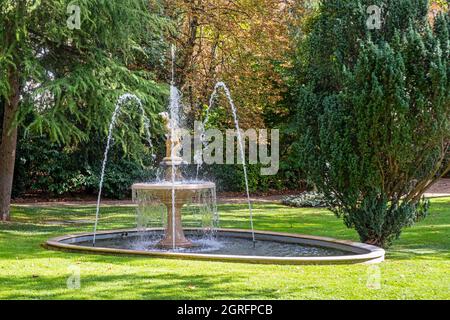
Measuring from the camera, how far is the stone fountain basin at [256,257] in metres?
8.73

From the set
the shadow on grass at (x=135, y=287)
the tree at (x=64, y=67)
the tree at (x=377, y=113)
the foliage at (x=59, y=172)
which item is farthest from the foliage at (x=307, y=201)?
the shadow on grass at (x=135, y=287)

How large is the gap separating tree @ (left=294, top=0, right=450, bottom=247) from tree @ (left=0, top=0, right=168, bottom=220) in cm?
521

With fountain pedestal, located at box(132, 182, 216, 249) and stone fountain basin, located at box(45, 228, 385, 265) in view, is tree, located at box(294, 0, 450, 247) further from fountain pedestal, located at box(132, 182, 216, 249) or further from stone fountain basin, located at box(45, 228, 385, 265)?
fountain pedestal, located at box(132, 182, 216, 249)

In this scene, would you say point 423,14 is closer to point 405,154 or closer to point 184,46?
point 405,154

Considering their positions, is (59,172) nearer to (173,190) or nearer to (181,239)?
(181,239)

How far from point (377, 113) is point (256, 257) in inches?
114

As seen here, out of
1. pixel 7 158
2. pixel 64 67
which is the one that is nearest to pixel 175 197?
pixel 64 67

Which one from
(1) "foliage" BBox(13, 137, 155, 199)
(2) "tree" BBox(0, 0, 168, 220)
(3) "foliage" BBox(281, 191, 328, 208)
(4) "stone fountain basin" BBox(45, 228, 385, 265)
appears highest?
(2) "tree" BBox(0, 0, 168, 220)

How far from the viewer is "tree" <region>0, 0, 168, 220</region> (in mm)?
13438

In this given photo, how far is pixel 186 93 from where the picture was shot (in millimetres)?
22734

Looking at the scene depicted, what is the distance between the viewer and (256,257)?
8.76 meters

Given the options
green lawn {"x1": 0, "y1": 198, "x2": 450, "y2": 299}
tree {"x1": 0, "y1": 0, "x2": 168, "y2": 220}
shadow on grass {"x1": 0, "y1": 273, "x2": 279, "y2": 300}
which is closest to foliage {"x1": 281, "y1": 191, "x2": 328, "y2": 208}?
tree {"x1": 0, "y1": 0, "x2": 168, "y2": 220}
